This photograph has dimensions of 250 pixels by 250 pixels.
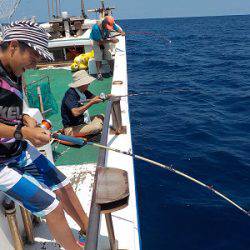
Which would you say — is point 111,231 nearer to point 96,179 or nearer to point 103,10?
point 96,179

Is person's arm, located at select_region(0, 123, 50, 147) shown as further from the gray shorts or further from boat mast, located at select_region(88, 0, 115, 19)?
boat mast, located at select_region(88, 0, 115, 19)

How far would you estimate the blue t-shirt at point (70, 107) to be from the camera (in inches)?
207

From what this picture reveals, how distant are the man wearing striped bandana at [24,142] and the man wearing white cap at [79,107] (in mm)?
2423

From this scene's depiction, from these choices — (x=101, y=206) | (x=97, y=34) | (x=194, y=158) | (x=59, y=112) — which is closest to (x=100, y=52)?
(x=97, y=34)

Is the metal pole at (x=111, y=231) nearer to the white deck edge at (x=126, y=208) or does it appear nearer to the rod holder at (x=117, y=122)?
the white deck edge at (x=126, y=208)

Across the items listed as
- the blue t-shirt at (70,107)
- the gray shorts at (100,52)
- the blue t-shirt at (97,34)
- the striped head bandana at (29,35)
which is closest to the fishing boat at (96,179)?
the gray shorts at (100,52)

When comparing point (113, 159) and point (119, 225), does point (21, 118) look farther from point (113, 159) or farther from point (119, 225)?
point (113, 159)

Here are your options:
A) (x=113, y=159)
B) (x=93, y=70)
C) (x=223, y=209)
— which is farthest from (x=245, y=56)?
(x=113, y=159)

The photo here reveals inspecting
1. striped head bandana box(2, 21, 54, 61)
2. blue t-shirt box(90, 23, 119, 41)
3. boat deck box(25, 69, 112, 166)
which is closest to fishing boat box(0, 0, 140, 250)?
boat deck box(25, 69, 112, 166)

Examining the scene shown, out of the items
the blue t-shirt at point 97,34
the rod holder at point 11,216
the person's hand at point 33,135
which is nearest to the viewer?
the person's hand at point 33,135

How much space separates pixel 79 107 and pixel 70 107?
0.50 ft

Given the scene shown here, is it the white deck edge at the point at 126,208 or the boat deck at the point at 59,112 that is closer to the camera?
the white deck edge at the point at 126,208

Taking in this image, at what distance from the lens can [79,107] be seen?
533 cm

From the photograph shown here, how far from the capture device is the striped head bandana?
2249mm
